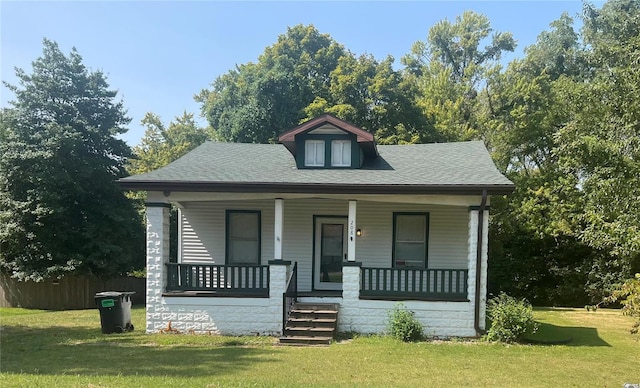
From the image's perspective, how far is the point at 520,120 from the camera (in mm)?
23375

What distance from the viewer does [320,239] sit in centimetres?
1356

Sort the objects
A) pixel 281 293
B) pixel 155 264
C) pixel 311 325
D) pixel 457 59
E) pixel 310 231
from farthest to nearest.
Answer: pixel 457 59 → pixel 310 231 → pixel 155 264 → pixel 281 293 → pixel 311 325

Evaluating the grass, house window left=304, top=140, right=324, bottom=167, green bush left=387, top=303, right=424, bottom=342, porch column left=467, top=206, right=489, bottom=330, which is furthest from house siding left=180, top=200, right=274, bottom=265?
porch column left=467, top=206, right=489, bottom=330

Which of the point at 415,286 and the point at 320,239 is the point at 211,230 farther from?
the point at 415,286

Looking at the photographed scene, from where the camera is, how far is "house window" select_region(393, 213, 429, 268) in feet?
43.5

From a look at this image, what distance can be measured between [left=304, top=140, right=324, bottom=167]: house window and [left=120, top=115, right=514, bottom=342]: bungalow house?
0.03 m

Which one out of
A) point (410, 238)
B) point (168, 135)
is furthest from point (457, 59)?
point (410, 238)

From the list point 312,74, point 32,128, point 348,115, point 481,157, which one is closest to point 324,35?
point 312,74

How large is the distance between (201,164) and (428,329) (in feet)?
23.6

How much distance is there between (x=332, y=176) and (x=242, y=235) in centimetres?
352

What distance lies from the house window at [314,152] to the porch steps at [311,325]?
150 inches

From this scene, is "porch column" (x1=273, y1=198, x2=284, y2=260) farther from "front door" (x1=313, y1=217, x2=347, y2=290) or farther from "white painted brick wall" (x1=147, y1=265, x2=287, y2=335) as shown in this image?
"front door" (x1=313, y1=217, x2=347, y2=290)

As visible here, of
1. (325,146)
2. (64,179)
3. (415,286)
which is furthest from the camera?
(64,179)

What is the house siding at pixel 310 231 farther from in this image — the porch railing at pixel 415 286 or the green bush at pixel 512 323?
the green bush at pixel 512 323
